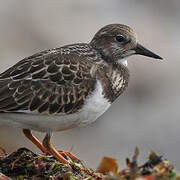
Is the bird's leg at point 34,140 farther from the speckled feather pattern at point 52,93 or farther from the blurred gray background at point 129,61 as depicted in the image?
the blurred gray background at point 129,61

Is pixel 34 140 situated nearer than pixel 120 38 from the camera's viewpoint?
Yes

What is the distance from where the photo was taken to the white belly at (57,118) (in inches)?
208

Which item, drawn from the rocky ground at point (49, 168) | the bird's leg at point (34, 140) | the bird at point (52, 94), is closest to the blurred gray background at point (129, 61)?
the bird's leg at point (34, 140)

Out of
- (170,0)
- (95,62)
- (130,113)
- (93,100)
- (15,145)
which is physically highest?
(170,0)

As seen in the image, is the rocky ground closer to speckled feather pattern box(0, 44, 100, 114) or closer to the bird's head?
speckled feather pattern box(0, 44, 100, 114)

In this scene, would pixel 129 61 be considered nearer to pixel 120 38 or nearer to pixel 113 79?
pixel 120 38

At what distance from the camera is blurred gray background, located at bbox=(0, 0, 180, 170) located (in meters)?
10.6

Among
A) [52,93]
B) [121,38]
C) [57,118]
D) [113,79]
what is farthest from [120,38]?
[57,118]

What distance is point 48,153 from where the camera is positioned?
5.40 m

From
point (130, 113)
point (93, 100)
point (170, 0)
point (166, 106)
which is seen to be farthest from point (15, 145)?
point (170, 0)

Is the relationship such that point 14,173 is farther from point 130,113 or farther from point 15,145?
point 130,113

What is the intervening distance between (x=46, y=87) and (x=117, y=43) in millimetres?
1135

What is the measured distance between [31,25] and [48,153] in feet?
27.0

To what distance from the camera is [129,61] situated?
39.5 feet
